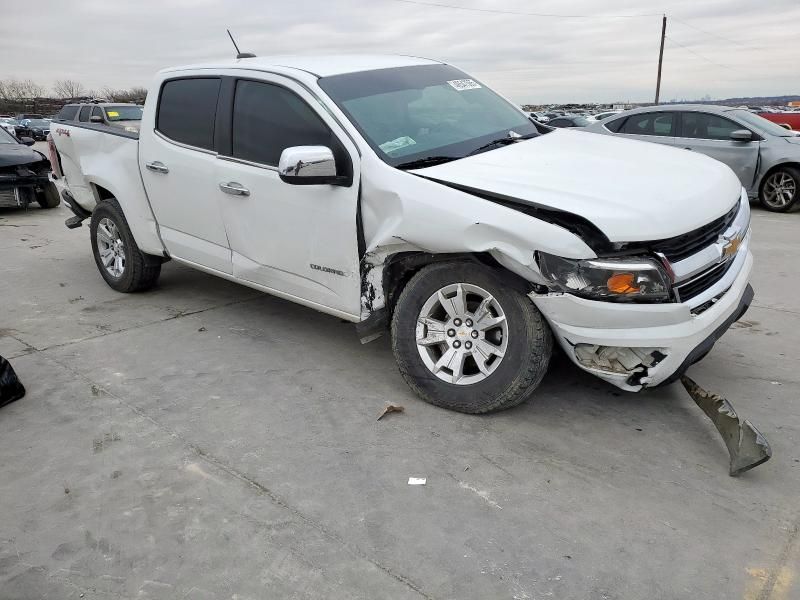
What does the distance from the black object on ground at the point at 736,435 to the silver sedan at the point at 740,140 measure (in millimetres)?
7506

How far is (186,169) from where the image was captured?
4.68 m

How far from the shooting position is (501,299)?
325 cm

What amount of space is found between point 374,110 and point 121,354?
2.37 meters

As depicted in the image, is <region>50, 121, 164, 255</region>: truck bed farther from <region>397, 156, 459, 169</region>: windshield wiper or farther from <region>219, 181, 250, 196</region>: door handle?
<region>397, 156, 459, 169</region>: windshield wiper

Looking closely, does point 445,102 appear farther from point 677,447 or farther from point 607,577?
point 607,577

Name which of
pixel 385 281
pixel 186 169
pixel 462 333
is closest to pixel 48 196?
pixel 186 169

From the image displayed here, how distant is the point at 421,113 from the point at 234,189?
1.28 metres

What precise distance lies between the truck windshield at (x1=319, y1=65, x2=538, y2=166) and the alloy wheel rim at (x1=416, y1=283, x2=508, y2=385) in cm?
79

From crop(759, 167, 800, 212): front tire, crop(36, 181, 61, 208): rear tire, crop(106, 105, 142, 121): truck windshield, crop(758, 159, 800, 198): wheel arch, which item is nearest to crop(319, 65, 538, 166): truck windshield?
crop(758, 159, 800, 198): wheel arch

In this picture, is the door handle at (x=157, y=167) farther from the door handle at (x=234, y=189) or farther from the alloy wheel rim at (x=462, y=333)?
the alloy wheel rim at (x=462, y=333)

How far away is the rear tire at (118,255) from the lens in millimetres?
5617

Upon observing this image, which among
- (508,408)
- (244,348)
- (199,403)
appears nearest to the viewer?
(508,408)

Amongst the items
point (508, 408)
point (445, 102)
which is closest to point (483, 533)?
point (508, 408)

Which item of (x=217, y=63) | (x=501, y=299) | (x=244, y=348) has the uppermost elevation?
(x=217, y=63)
